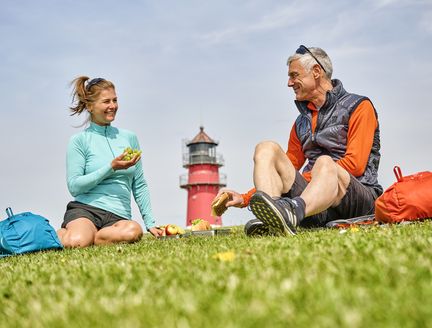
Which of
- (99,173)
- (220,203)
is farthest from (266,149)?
(99,173)

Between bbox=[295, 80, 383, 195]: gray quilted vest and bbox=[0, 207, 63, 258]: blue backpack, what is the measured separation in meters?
3.94

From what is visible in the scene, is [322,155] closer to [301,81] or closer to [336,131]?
[336,131]

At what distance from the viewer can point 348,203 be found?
6.97 meters

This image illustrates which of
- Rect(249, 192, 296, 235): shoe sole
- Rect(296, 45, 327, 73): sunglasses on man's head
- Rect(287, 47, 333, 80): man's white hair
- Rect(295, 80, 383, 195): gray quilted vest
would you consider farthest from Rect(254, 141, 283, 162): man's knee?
Rect(296, 45, 327, 73): sunglasses on man's head

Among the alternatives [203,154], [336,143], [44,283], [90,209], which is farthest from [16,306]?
[203,154]

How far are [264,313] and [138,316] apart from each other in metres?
0.50

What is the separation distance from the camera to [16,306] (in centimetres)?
281

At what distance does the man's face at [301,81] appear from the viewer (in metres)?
7.32

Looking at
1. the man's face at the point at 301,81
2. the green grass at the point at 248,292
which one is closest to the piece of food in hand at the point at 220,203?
the man's face at the point at 301,81

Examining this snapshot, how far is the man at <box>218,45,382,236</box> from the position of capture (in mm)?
6039

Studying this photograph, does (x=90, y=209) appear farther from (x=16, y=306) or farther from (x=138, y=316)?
(x=138, y=316)

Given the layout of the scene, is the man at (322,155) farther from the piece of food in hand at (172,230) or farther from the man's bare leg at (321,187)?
the piece of food in hand at (172,230)

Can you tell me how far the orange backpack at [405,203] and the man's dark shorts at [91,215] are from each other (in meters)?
4.14

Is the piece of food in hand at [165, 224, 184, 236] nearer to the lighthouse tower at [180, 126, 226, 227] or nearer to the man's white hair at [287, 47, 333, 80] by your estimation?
the man's white hair at [287, 47, 333, 80]
